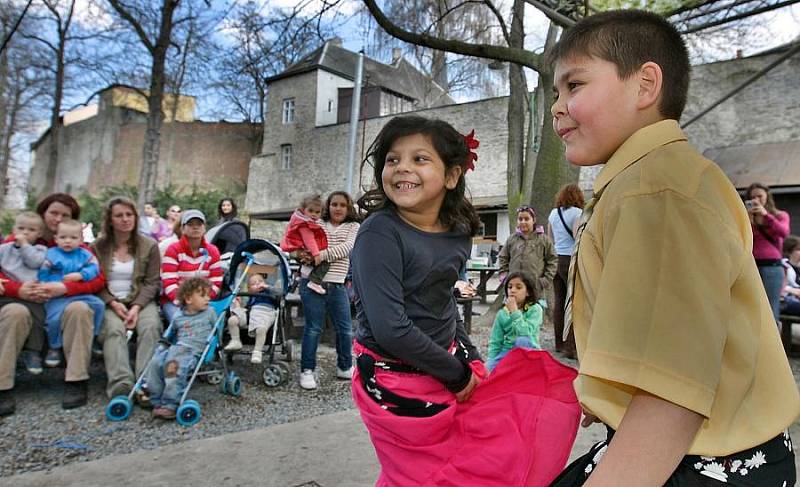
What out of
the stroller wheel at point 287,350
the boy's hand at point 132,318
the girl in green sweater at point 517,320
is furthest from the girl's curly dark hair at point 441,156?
the stroller wheel at point 287,350

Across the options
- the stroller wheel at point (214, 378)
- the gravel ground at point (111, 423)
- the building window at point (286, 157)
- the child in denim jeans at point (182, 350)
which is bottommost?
the gravel ground at point (111, 423)

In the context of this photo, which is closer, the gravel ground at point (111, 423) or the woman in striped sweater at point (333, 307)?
the gravel ground at point (111, 423)

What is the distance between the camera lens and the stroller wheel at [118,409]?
4.27m

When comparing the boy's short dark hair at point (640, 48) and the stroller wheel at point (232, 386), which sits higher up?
the boy's short dark hair at point (640, 48)

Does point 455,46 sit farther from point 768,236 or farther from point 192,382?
point 192,382

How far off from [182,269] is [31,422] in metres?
1.77

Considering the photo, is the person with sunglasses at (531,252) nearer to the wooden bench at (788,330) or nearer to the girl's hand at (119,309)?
the wooden bench at (788,330)

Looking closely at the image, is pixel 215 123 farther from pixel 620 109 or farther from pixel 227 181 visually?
pixel 620 109

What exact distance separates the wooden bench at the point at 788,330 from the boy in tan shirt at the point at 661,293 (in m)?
7.64

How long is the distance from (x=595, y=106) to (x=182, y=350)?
4210mm

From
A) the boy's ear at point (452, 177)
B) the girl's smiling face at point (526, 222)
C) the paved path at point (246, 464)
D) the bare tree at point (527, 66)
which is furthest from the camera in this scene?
the bare tree at point (527, 66)

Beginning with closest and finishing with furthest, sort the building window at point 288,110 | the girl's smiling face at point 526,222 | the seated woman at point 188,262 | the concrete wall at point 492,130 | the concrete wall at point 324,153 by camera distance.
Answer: the seated woman at point 188,262, the girl's smiling face at point 526,222, the concrete wall at point 492,130, the concrete wall at point 324,153, the building window at point 288,110

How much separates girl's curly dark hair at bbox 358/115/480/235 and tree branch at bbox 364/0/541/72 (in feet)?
18.1

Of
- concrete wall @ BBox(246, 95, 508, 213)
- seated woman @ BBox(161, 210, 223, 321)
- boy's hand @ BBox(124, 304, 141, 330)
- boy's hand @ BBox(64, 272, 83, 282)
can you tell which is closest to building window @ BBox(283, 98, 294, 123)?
concrete wall @ BBox(246, 95, 508, 213)
